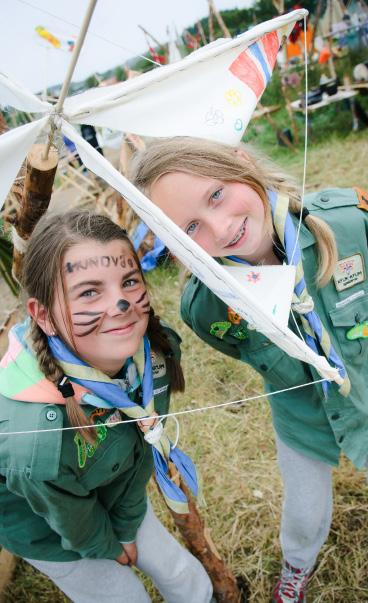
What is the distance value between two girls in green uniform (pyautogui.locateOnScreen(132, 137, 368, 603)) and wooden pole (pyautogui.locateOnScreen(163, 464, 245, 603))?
0.20 metres

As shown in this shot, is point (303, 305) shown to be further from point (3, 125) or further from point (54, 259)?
point (3, 125)

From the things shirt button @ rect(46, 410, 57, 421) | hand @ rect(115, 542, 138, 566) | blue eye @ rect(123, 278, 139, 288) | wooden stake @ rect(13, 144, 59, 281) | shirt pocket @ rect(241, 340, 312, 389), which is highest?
wooden stake @ rect(13, 144, 59, 281)

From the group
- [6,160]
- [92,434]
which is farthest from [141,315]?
[6,160]

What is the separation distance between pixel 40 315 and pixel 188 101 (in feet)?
2.22

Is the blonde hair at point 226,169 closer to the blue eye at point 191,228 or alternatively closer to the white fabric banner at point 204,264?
the blue eye at point 191,228

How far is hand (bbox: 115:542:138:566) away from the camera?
1.48 m

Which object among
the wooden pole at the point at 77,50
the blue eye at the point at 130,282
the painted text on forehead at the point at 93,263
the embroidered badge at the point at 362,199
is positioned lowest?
the blue eye at the point at 130,282

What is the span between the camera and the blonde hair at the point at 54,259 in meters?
1.15

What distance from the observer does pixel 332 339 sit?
1.27m

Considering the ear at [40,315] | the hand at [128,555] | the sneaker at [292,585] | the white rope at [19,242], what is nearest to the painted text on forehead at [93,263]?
the ear at [40,315]

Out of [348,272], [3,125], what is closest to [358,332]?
[348,272]

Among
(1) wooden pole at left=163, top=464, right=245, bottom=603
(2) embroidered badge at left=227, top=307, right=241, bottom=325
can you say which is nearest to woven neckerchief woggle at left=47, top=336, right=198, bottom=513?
(1) wooden pole at left=163, top=464, right=245, bottom=603

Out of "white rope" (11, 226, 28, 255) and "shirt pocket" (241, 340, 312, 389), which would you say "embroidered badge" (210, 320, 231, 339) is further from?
"white rope" (11, 226, 28, 255)

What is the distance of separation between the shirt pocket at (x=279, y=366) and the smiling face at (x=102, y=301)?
14.3 inches
